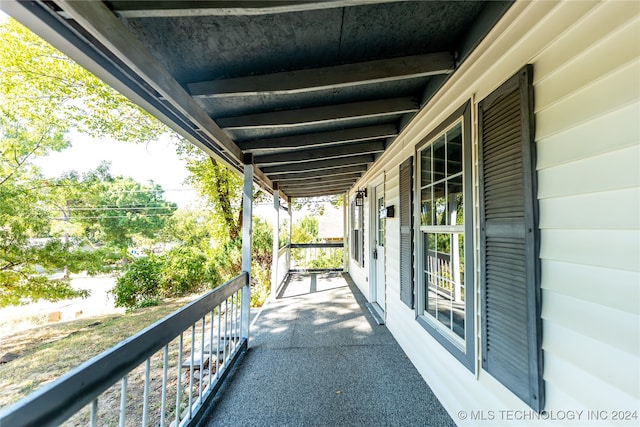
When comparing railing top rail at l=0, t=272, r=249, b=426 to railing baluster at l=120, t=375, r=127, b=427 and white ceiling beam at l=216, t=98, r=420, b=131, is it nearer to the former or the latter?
railing baluster at l=120, t=375, r=127, b=427

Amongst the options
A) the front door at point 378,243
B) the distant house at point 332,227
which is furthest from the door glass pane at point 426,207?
the distant house at point 332,227

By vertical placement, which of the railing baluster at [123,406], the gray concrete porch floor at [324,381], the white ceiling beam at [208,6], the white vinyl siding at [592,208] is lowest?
the gray concrete porch floor at [324,381]

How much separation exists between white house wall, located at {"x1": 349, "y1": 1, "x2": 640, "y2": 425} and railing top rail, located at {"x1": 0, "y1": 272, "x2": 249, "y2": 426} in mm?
1897

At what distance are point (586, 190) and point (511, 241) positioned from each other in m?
0.43

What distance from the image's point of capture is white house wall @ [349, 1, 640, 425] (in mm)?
861

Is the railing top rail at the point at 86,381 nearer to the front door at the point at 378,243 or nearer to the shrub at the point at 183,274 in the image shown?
the front door at the point at 378,243

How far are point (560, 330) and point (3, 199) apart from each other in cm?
1012

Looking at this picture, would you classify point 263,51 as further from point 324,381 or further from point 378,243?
point 378,243

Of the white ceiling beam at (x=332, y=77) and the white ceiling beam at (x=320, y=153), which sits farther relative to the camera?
the white ceiling beam at (x=320, y=153)

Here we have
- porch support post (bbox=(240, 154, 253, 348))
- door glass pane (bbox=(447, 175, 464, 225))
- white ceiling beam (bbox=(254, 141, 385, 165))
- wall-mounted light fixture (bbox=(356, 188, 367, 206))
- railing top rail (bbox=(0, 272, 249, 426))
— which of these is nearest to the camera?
railing top rail (bbox=(0, 272, 249, 426))

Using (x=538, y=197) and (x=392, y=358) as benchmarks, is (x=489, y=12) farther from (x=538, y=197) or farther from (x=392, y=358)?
(x=392, y=358)

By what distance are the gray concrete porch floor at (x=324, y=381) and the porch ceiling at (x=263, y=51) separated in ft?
7.61

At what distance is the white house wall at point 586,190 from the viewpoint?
86 cm

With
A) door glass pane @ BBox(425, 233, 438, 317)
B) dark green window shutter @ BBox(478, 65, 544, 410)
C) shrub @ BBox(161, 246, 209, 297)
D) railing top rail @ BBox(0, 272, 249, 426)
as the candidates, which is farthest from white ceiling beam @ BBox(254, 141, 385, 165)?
shrub @ BBox(161, 246, 209, 297)
